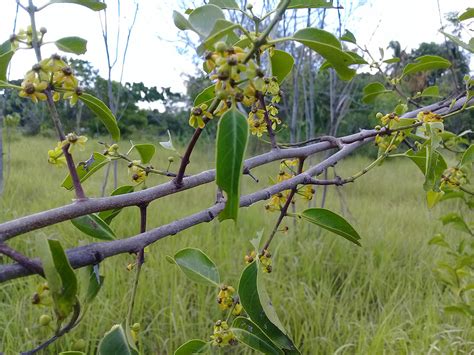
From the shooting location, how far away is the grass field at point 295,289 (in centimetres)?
132

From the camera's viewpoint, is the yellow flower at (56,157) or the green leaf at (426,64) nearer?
the yellow flower at (56,157)

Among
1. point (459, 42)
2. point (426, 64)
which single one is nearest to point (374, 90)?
point (426, 64)

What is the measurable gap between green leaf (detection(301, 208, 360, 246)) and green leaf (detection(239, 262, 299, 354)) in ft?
0.35

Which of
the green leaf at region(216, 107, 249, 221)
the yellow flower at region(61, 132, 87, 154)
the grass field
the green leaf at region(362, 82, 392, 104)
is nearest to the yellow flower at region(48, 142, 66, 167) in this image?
the yellow flower at region(61, 132, 87, 154)

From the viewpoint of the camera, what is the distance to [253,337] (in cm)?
36

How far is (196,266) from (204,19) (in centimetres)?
21

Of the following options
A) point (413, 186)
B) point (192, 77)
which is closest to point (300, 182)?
point (413, 186)

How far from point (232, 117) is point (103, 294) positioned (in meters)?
1.38

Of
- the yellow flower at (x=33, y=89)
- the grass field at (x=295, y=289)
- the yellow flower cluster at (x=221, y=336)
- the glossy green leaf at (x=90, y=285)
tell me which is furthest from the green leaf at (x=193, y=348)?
the grass field at (x=295, y=289)

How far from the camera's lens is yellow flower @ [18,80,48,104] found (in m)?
0.26

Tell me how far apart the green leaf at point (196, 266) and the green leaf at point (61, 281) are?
169 millimetres

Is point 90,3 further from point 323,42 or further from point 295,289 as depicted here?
point 295,289

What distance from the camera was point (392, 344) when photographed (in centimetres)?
127

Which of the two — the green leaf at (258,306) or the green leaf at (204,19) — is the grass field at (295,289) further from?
the green leaf at (204,19)
